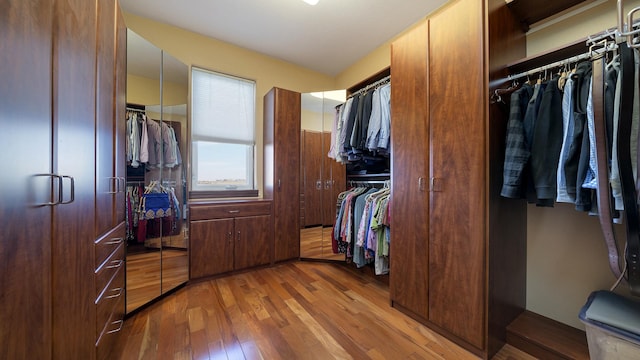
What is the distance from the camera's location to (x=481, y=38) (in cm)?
137

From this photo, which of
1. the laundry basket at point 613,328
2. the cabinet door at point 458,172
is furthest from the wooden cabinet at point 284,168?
the laundry basket at point 613,328

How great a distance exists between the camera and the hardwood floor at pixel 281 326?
1.44 meters

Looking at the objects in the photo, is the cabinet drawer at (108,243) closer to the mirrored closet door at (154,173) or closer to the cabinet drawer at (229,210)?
the mirrored closet door at (154,173)

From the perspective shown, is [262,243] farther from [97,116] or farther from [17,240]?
[17,240]

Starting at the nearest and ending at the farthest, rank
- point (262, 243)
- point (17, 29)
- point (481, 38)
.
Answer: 1. point (17, 29)
2. point (481, 38)
3. point (262, 243)

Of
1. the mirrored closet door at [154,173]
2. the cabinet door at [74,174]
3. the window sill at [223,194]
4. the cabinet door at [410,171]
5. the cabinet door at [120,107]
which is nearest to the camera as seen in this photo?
the cabinet door at [74,174]

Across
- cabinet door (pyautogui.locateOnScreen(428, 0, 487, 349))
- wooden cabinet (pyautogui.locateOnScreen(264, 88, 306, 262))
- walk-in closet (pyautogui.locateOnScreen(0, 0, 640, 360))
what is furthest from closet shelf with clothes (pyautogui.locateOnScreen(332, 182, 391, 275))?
wooden cabinet (pyautogui.locateOnScreen(264, 88, 306, 262))

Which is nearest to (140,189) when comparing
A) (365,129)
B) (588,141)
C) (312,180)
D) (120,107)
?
→ (120,107)

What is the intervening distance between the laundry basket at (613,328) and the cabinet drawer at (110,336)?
7.85 feet

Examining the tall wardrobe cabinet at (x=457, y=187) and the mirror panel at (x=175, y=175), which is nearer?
the tall wardrobe cabinet at (x=457, y=187)

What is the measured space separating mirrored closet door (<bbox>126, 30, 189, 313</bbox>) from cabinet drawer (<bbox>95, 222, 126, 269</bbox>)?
0.34 metres

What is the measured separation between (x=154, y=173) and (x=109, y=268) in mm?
962

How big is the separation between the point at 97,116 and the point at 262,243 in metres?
2.03

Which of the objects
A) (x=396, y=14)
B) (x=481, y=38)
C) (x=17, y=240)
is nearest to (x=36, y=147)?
(x=17, y=240)
